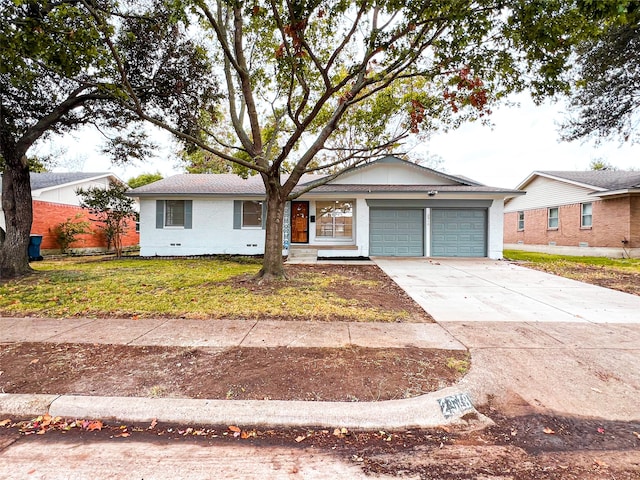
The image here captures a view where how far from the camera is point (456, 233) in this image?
13906mm

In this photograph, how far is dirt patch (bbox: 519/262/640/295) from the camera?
25.8ft

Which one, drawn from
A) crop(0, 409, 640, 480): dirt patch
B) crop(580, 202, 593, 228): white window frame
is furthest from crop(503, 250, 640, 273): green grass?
crop(0, 409, 640, 480): dirt patch

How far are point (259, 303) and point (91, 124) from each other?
9.25 meters

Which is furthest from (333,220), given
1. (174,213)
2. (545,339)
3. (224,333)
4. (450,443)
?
(450,443)

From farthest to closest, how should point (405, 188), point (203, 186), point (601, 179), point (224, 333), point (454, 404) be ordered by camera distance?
point (601, 179)
point (203, 186)
point (405, 188)
point (224, 333)
point (454, 404)

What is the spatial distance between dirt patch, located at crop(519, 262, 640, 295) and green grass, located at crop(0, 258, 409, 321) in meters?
6.03

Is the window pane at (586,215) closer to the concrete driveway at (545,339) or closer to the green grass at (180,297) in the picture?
the concrete driveway at (545,339)

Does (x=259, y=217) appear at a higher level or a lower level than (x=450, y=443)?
higher

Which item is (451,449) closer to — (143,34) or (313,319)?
(313,319)

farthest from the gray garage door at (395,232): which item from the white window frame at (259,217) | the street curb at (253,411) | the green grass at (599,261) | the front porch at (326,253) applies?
the street curb at (253,411)

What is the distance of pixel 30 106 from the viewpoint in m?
9.18

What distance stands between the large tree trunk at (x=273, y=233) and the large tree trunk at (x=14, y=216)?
6.85 meters

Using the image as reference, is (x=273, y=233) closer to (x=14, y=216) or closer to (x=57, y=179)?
(x=14, y=216)

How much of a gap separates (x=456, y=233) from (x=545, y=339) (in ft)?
33.6
